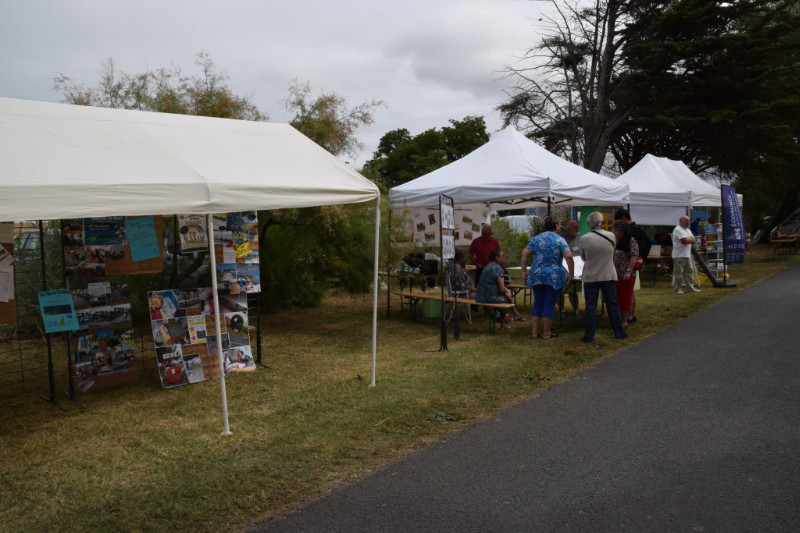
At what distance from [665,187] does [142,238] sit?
1316 cm

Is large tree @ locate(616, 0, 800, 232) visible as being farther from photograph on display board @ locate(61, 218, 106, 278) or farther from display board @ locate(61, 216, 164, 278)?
photograph on display board @ locate(61, 218, 106, 278)

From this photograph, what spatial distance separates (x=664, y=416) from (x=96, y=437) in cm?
477

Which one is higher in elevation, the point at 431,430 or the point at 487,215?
the point at 487,215

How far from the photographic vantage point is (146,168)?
4.73 meters

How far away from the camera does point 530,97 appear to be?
26.6m

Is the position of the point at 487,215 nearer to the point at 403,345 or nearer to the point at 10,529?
the point at 403,345

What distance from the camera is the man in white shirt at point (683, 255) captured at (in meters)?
13.2

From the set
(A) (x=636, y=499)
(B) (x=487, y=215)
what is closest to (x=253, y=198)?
(A) (x=636, y=499)

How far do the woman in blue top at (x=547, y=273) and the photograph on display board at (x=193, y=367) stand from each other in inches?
181

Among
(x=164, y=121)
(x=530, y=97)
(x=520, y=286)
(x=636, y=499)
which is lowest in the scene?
(x=636, y=499)

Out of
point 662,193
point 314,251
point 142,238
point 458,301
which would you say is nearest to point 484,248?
point 458,301

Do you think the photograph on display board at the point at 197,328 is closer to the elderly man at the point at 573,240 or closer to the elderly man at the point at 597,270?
the elderly man at the point at 597,270

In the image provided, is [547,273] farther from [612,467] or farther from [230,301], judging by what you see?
[612,467]

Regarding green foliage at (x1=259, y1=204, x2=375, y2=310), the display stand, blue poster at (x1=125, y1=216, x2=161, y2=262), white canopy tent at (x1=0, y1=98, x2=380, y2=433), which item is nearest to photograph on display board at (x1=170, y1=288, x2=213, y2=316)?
blue poster at (x1=125, y1=216, x2=161, y2=262)
